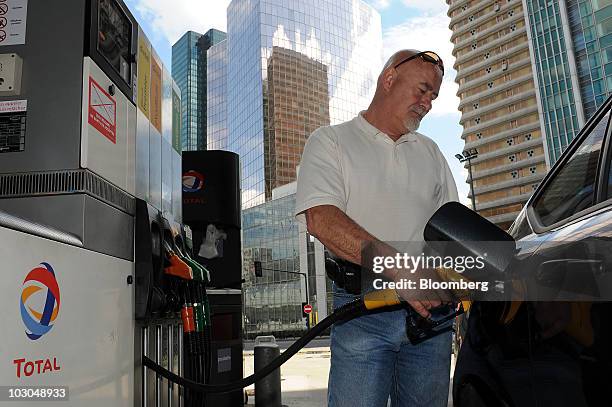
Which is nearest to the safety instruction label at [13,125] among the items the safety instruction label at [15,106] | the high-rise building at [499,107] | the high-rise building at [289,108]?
the safety instruction label at [15,106]

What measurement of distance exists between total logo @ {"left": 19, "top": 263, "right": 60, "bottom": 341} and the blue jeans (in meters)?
0.81

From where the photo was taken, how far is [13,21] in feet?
6.98

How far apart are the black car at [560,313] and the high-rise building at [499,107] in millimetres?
63813

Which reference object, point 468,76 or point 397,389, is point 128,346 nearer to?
point 397,389

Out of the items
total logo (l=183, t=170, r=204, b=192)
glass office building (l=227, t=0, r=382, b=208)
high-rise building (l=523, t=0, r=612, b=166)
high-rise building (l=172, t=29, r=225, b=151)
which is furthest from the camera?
high-rise building (l=172, t=29, r=225, b=151)

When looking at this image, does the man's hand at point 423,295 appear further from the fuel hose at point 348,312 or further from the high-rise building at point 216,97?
the high-rise building at point 216,97

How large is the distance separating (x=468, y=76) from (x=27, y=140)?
77.0 meters

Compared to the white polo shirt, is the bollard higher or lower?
lower

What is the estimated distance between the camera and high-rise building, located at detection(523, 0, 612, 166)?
5805cm

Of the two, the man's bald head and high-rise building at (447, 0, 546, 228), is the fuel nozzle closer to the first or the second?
the man's bald head

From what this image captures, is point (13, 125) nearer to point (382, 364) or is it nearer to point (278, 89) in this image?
point (382, 364)

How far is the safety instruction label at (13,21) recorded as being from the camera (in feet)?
6.89

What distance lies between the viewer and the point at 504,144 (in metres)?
67.4

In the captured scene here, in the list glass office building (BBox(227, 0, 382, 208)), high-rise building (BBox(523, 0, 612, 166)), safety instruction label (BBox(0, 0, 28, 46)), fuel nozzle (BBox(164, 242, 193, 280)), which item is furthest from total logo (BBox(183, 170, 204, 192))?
high-rise building (BBox(523, 0, 612, 166))
